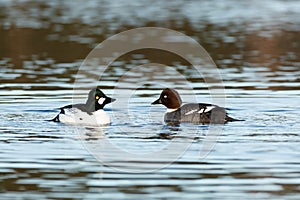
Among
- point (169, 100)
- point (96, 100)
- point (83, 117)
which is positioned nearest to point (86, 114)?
point (83, 117)

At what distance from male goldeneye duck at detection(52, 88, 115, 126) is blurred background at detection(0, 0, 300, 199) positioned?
0.81 feet

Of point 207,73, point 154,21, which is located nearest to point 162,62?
point 207,73

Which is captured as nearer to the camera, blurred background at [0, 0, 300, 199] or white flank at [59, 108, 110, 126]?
blurred background at [0, 0, 300, 199]

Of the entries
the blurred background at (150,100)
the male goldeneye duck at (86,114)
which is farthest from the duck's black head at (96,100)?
the blurred background at (150,100)

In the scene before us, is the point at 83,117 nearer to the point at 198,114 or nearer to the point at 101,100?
the point at 101,100

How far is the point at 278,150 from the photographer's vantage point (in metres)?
11.2

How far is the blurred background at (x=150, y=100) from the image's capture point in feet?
31.6

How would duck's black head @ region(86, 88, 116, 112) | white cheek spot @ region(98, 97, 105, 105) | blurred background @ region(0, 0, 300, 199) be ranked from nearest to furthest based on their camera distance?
blurred background @ region(0, 0, 300, 199)
duck's black head @ region(86, 88, 116, 112)
white cheek spot @ region(98, 97, 105, 105)

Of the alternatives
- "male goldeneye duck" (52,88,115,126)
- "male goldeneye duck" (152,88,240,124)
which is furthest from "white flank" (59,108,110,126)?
"male goldeneye duck" (152,88,240,124)

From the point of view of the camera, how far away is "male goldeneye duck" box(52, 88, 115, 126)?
13852 mm

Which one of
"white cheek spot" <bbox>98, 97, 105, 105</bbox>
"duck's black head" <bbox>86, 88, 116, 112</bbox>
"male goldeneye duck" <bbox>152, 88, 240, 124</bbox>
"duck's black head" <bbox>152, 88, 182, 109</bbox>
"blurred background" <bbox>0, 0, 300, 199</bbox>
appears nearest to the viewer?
"blurred background" <bbox>0, 0, 300, 199</bbox>

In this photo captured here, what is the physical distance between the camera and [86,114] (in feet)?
46.5

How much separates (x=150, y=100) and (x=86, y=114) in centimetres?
207

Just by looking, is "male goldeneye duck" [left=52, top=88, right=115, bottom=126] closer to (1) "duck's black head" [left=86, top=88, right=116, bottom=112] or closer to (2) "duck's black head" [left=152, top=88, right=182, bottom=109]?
(1) "duck's black head" [left=86, top=88, right=116, bottom=112]
